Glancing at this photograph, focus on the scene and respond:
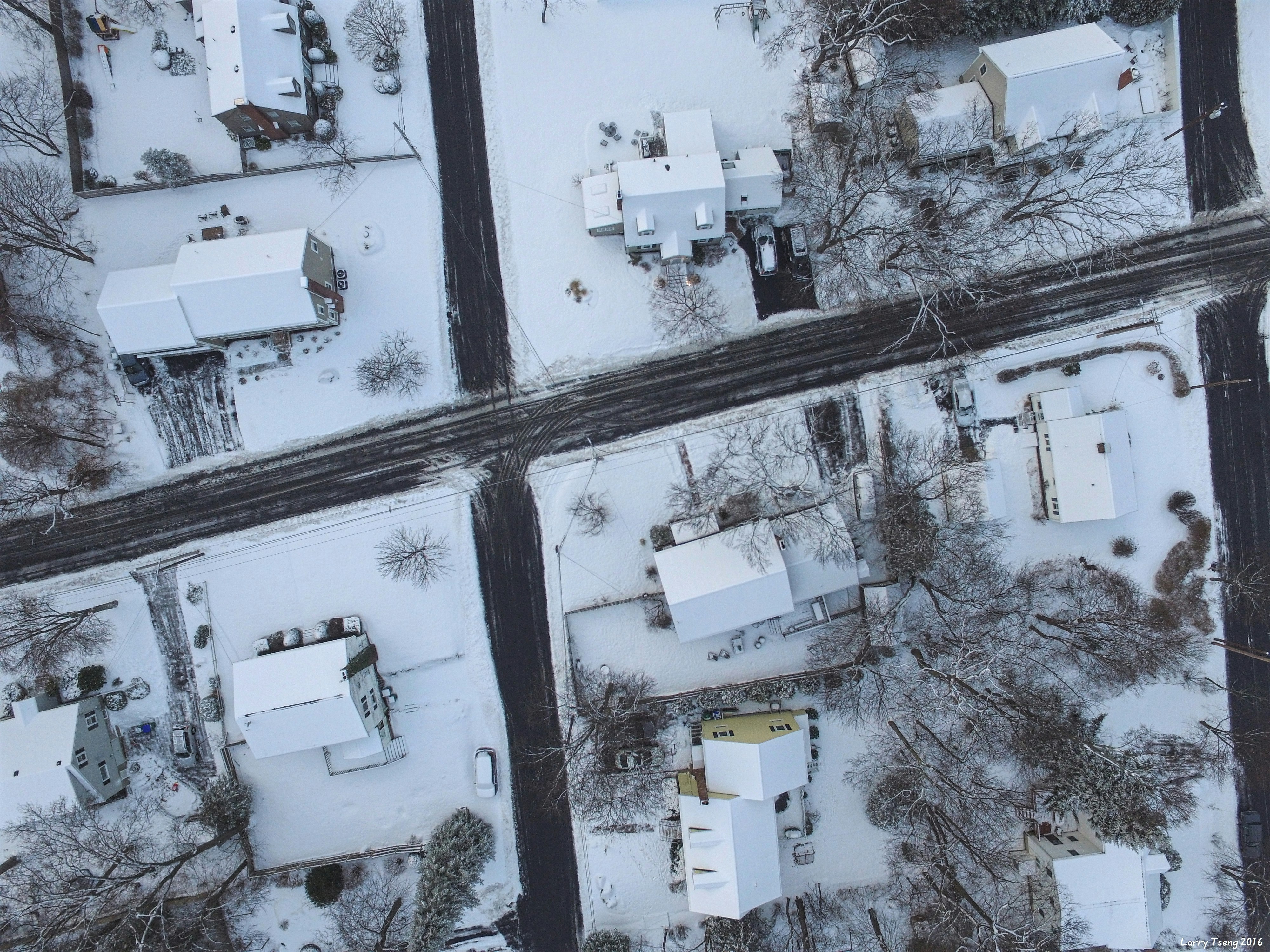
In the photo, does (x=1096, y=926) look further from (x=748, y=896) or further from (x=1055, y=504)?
(x=1055, y=504)

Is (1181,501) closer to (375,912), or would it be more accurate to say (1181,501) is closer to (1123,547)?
(1123,547)

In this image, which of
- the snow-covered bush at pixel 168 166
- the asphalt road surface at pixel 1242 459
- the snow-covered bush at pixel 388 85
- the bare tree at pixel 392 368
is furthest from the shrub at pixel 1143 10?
the snow-covered bush at pixel 168 166

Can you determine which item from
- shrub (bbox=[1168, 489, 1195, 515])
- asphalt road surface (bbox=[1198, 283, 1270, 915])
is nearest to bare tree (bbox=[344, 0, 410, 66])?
asphalt road surface (bbox=[1198, 283, 1270, 915])

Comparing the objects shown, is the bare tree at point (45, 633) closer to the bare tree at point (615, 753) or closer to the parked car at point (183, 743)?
the parked car at point (183, 743)

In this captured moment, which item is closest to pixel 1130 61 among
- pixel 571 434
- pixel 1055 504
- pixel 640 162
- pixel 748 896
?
pixel 1055 504

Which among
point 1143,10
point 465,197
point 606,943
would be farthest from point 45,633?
point 1143,10

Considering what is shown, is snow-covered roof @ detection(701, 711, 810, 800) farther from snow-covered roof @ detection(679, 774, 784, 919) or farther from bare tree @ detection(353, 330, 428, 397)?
bare tree @ detection(353, 330, 428, 397)
